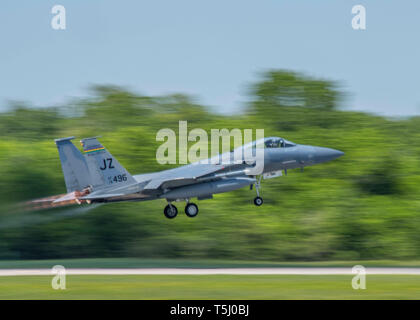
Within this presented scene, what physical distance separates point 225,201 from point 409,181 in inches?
625

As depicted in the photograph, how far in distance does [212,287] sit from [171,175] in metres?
9.86

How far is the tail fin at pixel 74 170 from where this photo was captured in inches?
1410

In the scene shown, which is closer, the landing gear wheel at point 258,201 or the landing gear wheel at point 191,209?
the landing gear wheel at point 258,201

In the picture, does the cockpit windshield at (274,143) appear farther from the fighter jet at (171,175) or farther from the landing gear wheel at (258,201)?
the landing gear wheel at (258,201)

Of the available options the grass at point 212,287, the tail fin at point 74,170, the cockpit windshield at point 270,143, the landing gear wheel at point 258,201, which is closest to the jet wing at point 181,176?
the cockpit windshield at point 270,143

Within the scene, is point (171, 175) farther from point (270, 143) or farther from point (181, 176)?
point (270, 143)

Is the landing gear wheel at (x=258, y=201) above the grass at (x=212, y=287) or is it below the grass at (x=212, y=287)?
above

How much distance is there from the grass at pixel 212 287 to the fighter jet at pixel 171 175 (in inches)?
216

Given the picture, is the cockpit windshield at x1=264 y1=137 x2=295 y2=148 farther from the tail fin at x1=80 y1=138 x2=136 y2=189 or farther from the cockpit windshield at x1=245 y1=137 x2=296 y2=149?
the tail fin at x1=80 y1=138 x2=136 y2=189

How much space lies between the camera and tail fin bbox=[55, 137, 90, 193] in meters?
35.8

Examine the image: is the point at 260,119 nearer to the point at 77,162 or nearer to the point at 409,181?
the point at 409,181

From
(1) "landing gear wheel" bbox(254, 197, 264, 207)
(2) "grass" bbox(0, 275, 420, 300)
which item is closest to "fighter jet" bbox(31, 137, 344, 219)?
(1) "landing gear wheel" bbox(254, 197, 264, 207)
